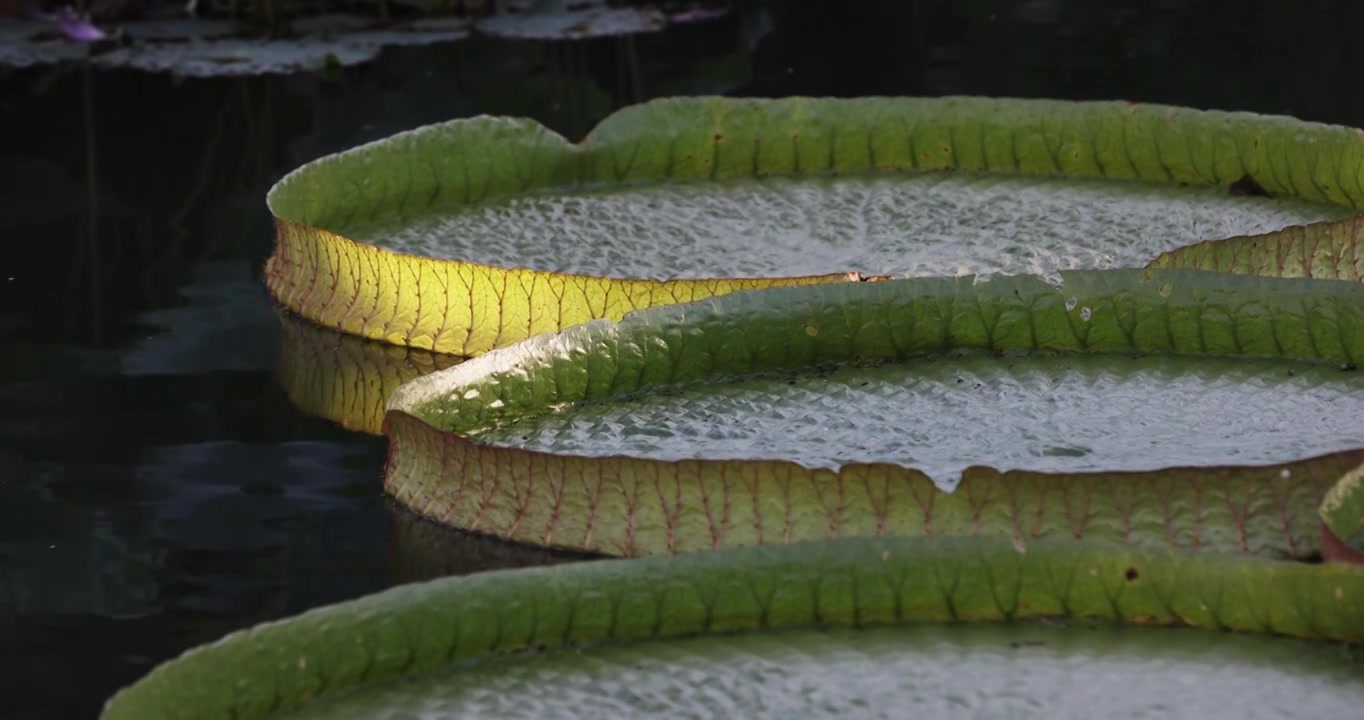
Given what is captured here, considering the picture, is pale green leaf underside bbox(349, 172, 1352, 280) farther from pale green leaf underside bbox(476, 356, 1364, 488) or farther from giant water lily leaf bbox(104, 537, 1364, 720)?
giant water lily leaf bbox(104, 537, 1364, 720)

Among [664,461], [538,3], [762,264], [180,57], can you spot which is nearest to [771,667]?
[664,461]

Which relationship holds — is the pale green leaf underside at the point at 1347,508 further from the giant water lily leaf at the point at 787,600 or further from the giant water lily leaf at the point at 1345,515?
the giant water lily leaf at the point at 787,600

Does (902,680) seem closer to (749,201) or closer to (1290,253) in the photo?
(1290,253)

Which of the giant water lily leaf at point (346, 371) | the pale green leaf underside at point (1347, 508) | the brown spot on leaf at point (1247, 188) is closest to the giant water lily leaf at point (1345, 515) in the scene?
the pale green leaf underside at point (1347, 508)

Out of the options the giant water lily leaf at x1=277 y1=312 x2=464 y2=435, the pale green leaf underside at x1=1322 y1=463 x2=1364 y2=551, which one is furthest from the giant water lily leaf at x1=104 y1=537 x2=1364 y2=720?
the giant water lily leaf at x1=277 y1=312 x2=464 y2=435

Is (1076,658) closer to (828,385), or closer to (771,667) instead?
(771,667)
